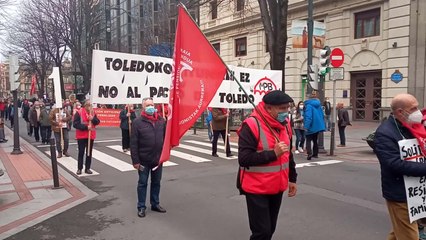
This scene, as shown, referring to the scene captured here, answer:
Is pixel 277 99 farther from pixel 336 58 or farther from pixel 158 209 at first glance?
pixel 336 58

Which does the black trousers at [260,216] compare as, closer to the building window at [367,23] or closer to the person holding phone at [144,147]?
the person holding phone at [144,147]

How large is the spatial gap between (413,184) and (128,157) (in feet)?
33.9

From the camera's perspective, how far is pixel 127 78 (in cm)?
862

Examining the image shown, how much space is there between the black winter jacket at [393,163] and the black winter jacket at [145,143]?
11.9ft

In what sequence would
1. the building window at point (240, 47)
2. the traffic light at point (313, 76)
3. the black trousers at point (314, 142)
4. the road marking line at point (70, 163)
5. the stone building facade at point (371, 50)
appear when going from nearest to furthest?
the road marking line at point (70, 163)
the black trousers at point (314, 142)
the traffic light at point (313, 76)
the stone building facade at point (371, 50)
the building window at point (240, 47)

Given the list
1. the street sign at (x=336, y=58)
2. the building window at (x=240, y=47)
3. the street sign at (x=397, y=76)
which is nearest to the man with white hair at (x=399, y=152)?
the street sign at (x=336, y=58)

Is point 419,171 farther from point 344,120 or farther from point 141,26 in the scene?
point 141,26

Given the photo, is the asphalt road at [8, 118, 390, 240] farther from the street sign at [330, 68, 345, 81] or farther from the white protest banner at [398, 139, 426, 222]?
the street sign at [330, 68, 345, 81]

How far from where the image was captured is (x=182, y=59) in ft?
16.5

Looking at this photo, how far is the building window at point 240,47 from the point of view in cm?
3530

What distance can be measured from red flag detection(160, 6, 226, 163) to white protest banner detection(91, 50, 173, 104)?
11.3 ft

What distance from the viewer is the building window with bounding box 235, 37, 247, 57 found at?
35297 mm

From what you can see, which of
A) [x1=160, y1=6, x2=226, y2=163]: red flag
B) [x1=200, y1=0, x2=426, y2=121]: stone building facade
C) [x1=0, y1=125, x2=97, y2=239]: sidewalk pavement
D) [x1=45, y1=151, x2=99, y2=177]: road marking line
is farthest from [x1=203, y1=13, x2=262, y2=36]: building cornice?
[x1=160, y1=6, x2=226, y2=163]: red flag

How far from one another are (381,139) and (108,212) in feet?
14.9
